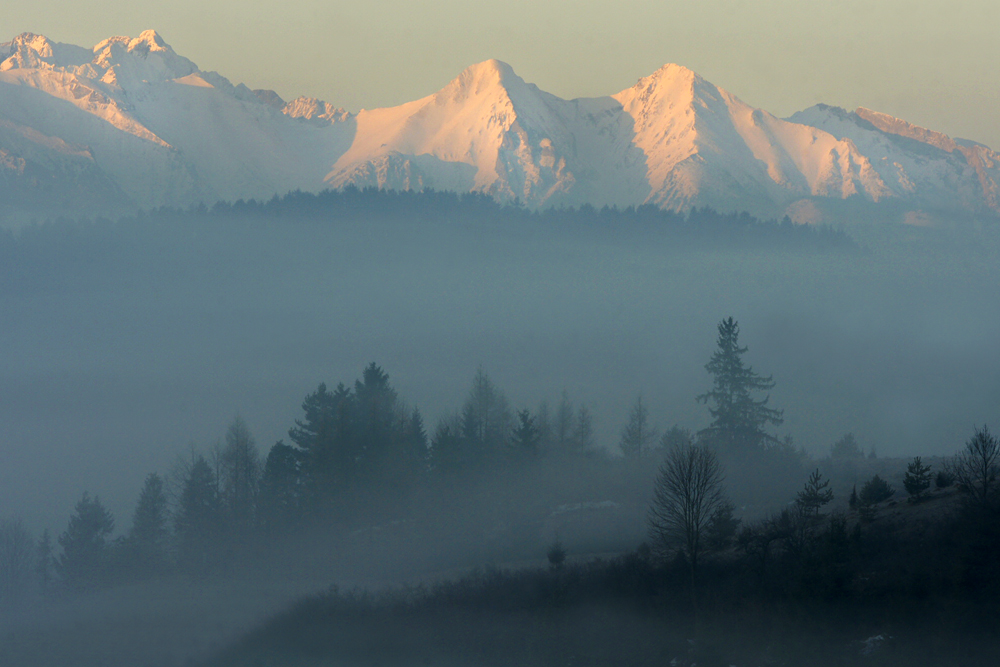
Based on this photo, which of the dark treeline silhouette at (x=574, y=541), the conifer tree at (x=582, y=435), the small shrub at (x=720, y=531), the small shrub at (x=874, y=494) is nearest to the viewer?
the dark treeline silhouette at (x=574, y=541)

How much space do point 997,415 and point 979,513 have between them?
6271 inches

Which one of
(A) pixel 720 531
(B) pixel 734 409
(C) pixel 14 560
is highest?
(B) pixel 734 409

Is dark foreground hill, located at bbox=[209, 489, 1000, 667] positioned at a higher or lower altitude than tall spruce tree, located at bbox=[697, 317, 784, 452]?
lower

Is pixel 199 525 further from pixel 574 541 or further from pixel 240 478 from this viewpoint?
pixel 574 541

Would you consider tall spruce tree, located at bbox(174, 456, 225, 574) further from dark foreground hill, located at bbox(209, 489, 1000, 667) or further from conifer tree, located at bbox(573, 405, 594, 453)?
conifer tree, located at bbox(573, 405, 594, 453)

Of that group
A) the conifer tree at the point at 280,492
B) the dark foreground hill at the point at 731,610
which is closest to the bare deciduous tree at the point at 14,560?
the conifer tree at the point at 280,492

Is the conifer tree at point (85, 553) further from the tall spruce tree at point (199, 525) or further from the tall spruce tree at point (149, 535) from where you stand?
the tall spruce tree at point (199, 525)

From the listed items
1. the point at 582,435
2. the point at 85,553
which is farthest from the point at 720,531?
the point at 85,553

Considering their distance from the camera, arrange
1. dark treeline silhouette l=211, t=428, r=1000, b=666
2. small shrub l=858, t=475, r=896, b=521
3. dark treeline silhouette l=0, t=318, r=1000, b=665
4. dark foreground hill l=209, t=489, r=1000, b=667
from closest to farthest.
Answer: dark foreground hill l=209, t=489, r=1000, b=667
dark treeline silhouette l=211, t=428, r=1000, b=666
dark treeline silhouette l=0, t=318, r=1000, b=665
small shrub l=858, t=475, r=896, b=521

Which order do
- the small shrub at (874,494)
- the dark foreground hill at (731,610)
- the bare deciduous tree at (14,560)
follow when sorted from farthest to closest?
the bare deciduous tree at (14,560), the small shrub at (874,494), the dark foreground hill at (731,610)

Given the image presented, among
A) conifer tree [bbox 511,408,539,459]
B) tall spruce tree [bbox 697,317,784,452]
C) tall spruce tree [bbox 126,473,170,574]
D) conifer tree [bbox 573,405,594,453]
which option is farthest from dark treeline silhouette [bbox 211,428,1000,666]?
conifer tree [bbox 573,405,594,453]

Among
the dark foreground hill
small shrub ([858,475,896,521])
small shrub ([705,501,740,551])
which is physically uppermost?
small shrub ([858,475,896,521])

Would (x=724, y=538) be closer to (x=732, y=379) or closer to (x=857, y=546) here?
(x=857, y=546)

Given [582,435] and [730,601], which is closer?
[730,601]
